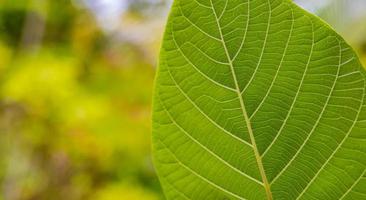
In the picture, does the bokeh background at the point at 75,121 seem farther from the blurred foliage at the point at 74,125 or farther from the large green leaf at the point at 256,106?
the large green leaf at the point at 256,106

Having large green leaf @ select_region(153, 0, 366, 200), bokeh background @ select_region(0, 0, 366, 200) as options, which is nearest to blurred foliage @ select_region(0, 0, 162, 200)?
bokeh background @ select_region(0, 0, 366, 200)

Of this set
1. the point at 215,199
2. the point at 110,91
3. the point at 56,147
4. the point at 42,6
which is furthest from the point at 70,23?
the point at 215,199

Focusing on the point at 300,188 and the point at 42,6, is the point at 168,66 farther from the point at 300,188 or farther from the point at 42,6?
the point at 42,6

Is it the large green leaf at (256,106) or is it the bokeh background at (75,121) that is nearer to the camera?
the large green leaf at (256,106)

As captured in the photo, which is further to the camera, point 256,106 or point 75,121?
point 75,121

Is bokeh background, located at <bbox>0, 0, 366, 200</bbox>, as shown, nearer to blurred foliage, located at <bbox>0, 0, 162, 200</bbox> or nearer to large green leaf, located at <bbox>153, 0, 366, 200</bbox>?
blurred foliage, located at <bbox>0, 0, 162, 200</bbox>

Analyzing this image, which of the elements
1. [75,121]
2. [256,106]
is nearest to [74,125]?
[75,121]

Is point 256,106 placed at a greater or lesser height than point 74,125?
greater

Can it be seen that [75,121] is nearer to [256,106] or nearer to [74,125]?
[74,125]

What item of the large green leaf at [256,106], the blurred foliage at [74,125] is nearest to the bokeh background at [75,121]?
the blurred foliage at [74,125]
